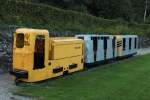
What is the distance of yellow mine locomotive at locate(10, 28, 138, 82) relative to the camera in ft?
69.9

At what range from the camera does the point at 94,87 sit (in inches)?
828

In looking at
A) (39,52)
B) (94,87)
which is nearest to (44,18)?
(39,52)

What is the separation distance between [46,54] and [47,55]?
14 centimetres

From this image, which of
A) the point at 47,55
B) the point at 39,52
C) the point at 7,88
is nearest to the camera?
the point at 7,88

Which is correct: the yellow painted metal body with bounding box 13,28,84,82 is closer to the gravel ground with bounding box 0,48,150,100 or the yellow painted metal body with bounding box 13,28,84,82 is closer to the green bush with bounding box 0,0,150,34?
the gravel ground with bounding box 0,48,150,100

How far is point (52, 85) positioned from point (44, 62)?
5.16 feet

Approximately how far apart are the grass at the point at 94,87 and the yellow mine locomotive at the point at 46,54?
1.71 ft

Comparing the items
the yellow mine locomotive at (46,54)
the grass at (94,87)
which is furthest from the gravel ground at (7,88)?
the yellow mine locomotive at (46,54)

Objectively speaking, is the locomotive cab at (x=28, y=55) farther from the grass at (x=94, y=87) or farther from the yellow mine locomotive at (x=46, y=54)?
the grass at (x=94, y=87)

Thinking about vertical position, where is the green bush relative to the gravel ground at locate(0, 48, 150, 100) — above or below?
above

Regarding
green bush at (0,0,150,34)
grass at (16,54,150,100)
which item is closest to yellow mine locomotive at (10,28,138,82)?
grass at (16,54,150,100)

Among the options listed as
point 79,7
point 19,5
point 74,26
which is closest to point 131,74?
point 19,5

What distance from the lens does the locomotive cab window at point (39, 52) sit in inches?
856

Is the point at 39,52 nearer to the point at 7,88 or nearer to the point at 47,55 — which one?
the point at 47,55
